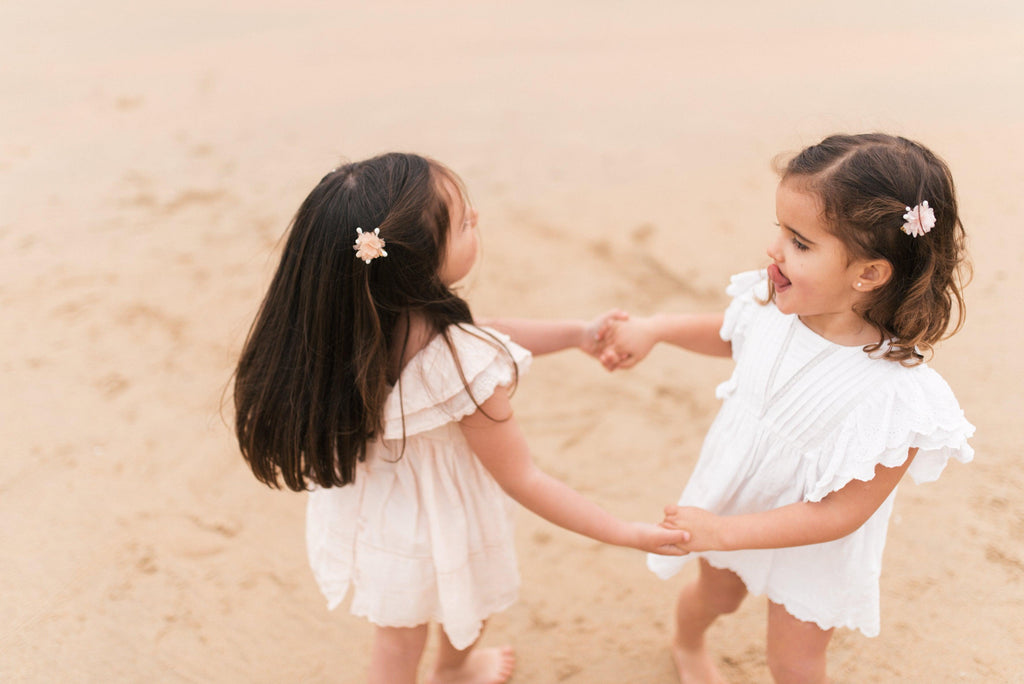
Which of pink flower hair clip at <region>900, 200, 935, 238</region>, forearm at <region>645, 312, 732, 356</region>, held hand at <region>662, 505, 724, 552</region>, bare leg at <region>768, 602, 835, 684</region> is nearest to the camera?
pink flower hair clip at <region>900, 200, 935, 238</region>

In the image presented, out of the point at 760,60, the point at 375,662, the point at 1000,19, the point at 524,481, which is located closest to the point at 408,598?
the point at 375,662

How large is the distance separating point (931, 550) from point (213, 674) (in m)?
2.05

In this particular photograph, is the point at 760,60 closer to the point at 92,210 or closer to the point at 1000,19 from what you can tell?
the point at 1000,19

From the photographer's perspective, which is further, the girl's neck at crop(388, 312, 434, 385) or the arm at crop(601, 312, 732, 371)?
the arm at crop(601, 312, 732, 371)

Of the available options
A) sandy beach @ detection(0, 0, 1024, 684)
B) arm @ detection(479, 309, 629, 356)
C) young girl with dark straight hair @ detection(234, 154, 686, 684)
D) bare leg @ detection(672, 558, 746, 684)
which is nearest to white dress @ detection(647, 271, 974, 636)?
bare leg @ detection(672, 558, 746, 684)

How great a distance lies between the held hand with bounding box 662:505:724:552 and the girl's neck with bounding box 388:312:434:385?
0.63m

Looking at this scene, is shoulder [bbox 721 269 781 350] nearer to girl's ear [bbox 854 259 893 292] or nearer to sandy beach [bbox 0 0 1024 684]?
girl's ear [bbox 854 259 893 292]

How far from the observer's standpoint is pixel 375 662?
2.03 m

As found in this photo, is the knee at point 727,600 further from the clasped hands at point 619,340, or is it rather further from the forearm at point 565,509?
the forearm at point 565,509

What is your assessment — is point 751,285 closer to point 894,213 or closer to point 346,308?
point 894,213

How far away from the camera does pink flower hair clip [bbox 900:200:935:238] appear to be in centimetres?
149

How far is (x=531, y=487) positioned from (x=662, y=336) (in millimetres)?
552

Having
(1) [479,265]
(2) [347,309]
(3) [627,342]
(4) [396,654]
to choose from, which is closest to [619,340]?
(3) [627,342]

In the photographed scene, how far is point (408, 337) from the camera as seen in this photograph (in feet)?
5.49
